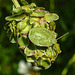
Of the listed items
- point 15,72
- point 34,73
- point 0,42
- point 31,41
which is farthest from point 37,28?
point 34,73

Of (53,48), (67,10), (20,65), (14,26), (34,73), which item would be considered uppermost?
(14,26)

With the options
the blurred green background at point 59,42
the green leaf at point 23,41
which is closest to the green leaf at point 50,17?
the green leaf at point 23,41

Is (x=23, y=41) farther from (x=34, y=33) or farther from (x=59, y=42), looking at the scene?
(x=59, y=42)

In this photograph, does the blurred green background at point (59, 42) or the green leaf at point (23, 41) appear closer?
the green leaf at point (23, 41)

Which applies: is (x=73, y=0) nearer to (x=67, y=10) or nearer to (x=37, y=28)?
(x=67, y=10)

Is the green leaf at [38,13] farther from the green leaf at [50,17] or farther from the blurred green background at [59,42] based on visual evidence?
the blurred green background at [59,42]
